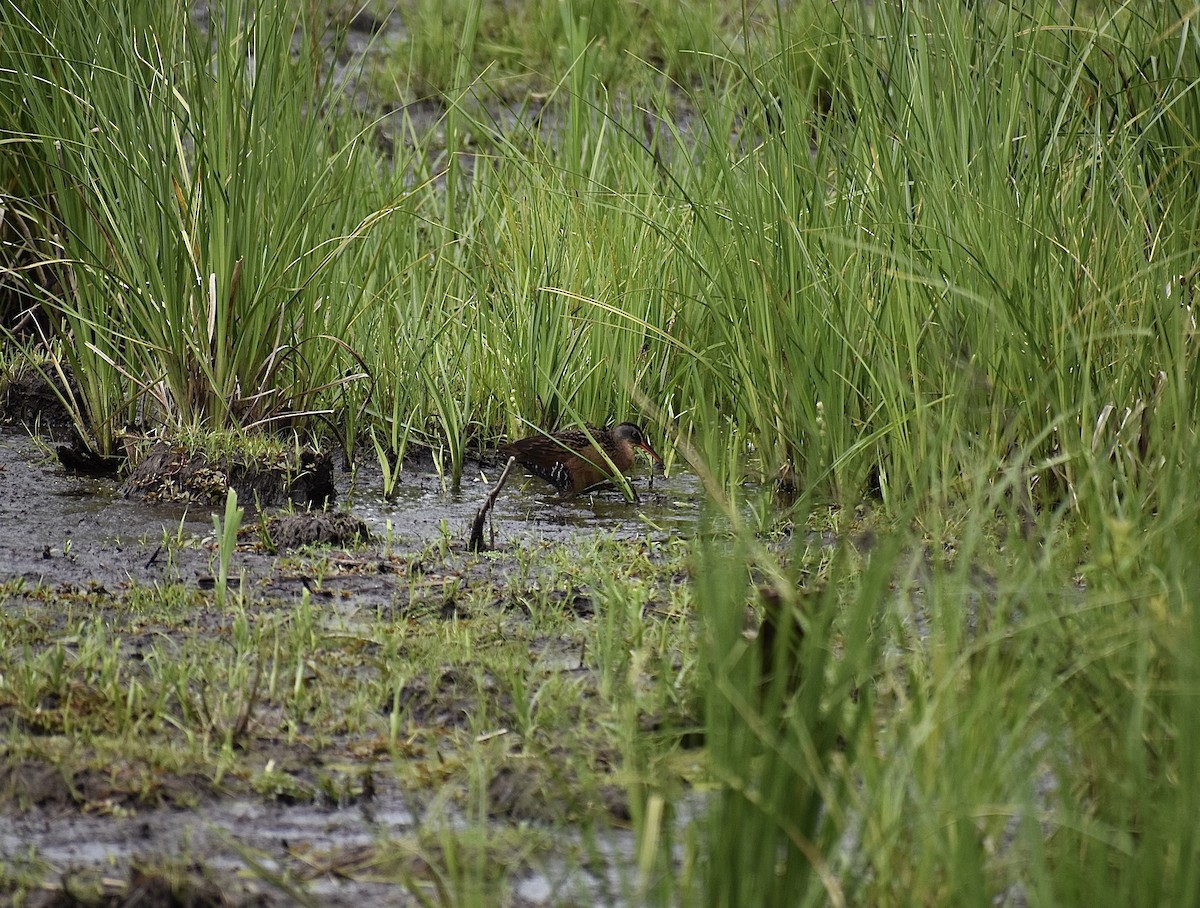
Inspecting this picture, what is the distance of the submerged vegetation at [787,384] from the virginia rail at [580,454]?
8.4 inches

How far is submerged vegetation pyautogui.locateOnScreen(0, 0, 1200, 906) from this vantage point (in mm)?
1704

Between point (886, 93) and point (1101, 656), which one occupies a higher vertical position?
point (886, 93)

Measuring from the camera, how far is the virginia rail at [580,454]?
425cm

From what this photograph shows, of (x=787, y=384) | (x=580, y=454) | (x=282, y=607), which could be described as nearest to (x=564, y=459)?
(x=580, y=454)

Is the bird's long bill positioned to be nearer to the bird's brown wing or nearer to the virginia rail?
the virginia rail

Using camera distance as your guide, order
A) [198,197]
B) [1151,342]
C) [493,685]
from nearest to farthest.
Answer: [493,685]
[1151,342]
[198,197]

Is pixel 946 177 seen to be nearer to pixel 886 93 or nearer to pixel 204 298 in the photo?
pixel 886 93

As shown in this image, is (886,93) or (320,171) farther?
(320,171)

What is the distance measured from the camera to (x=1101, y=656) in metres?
1.89

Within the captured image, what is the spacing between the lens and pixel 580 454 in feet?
13.8

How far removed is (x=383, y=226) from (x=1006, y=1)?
261 cm

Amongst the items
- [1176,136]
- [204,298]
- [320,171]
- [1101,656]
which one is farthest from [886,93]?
[1101,656]

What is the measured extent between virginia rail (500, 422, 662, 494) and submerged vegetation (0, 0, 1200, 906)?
21 centimetres

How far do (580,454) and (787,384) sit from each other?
2.32 feet
